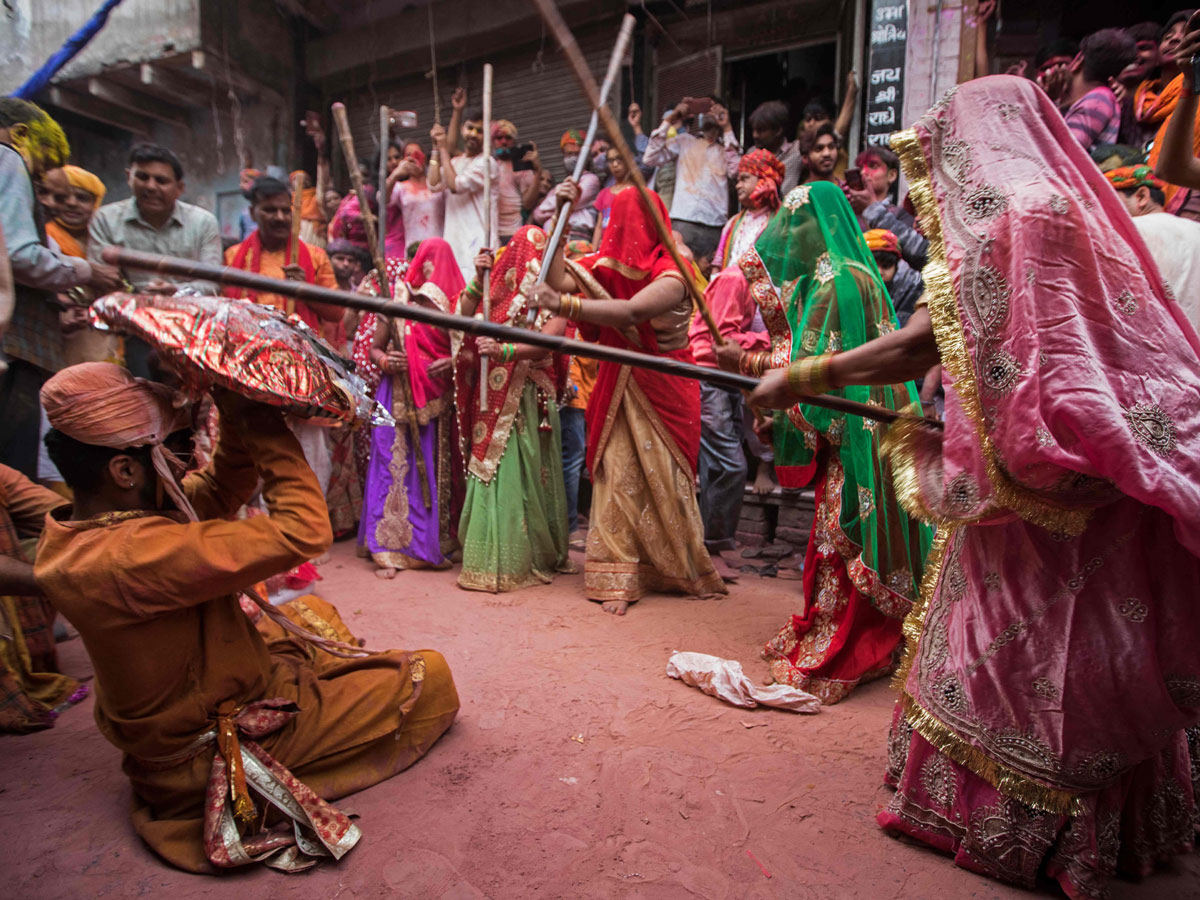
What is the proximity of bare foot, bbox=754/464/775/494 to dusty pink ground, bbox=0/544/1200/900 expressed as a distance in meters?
2.56

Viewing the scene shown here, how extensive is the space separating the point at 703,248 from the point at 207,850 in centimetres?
638

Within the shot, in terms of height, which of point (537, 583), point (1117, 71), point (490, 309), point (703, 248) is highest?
point (1117, 71)

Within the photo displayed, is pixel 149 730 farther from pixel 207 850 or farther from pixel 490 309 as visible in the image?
pixel 490 309

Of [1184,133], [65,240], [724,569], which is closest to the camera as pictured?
[1184,133]

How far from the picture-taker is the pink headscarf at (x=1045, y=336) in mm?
1560

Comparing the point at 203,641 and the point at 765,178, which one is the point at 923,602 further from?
the point at 765,178

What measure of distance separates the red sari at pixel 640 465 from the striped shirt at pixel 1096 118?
304cm

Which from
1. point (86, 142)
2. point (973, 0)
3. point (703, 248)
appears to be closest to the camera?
point (973, 0)

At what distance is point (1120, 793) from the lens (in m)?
1.86

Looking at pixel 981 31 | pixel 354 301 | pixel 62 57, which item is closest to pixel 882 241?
pixel 981 31

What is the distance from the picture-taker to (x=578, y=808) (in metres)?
2.29

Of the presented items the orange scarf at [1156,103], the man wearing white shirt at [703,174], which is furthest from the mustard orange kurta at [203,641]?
the man wearing white shirt at [703,174]

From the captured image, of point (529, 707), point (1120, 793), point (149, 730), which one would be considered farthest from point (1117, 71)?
point (149, 730)

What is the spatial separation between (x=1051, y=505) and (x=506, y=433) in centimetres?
357
